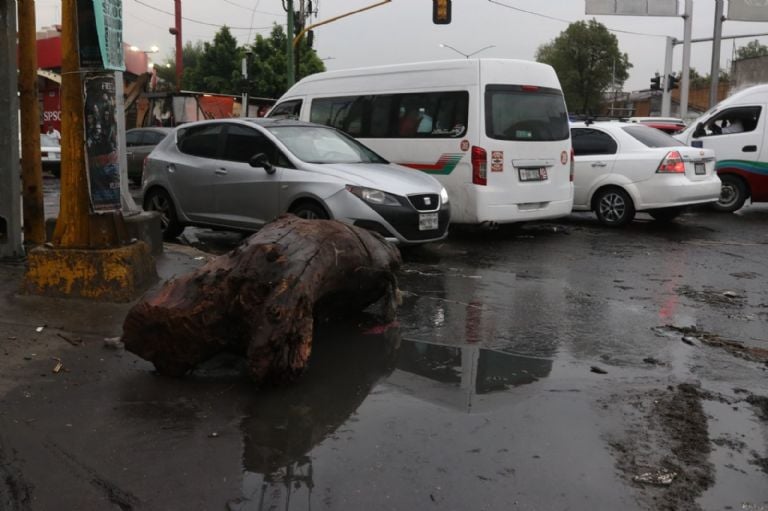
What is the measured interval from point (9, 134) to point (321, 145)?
3.34m

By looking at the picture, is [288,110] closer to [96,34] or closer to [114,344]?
[96,34]

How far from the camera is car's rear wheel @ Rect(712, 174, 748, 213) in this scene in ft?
43.7

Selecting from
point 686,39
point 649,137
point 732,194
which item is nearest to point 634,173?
point 649,137

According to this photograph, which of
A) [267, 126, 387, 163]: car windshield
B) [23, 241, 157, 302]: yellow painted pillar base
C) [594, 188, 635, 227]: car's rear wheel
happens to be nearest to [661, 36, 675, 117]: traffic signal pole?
[594, 188, 635, 227]: car's rear wheel

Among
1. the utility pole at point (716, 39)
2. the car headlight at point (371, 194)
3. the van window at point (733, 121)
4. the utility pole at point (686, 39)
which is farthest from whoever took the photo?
the utility pole at point (686, 39)

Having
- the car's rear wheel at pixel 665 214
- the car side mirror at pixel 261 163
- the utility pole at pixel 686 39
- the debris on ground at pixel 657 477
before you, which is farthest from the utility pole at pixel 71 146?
the utility pole at pixel 686 39

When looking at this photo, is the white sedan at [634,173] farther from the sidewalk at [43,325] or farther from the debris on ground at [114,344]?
the debris on ground at [114,344]

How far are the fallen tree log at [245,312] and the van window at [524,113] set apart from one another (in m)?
5.35

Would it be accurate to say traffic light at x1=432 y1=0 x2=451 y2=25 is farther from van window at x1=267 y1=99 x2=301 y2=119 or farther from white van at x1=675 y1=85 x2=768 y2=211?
→ van window at x1=267 y1=99 x2=301 y2=119

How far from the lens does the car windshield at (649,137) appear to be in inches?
455

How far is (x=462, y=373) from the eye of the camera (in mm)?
4848

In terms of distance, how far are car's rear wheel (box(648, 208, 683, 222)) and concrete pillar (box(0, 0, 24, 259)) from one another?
8.87m

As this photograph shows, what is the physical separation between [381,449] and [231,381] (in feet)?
4.22

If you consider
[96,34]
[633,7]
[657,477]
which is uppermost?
[633,7]
